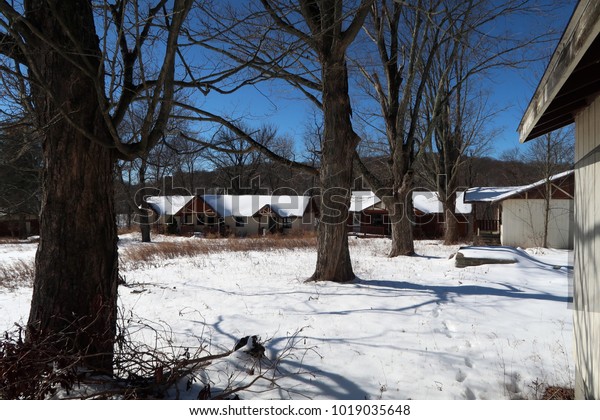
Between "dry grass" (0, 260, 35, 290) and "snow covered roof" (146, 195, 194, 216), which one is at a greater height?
"snow covered roof" (146, 195, 194, 216)

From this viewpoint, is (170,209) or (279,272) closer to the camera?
(279,272)

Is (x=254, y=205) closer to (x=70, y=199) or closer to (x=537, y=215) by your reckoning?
(x=537, y=215)

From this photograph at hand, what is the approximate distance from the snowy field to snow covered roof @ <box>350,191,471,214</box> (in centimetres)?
2532

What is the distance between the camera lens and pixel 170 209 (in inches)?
1455

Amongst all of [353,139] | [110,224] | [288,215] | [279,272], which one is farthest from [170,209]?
[110,224]

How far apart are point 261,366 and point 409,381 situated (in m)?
1.34

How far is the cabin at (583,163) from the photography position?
2260mm

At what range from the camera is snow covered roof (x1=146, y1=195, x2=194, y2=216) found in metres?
36.7

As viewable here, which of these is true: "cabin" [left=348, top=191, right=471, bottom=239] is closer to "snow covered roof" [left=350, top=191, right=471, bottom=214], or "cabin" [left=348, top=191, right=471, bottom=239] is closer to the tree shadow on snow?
"snow covered roof" [left=350, top=191, right=471, bottom=214]

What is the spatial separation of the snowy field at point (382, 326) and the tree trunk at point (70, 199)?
884 millimetres

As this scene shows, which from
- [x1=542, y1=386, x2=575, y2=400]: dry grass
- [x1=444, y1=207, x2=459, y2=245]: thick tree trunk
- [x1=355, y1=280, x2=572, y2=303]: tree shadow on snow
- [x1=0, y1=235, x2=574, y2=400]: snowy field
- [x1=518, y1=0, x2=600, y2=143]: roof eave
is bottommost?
[x1=542, y1=386, x2=575, y2=400]: dry grass

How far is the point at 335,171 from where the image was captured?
7242 millimetres

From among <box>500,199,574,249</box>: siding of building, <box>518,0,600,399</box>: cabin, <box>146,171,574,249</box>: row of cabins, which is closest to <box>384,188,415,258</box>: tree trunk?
<box>518,0,600,399</box>: cabin

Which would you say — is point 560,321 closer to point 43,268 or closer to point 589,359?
point 589,359
